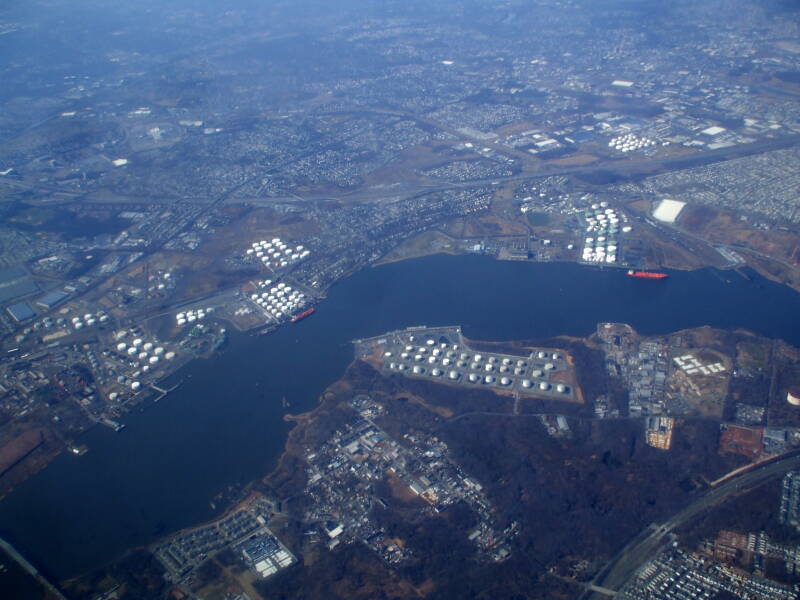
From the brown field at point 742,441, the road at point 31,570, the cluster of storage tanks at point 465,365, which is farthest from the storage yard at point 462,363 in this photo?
the road at point 31,570

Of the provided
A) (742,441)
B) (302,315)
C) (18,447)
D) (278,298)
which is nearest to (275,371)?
(302,315)

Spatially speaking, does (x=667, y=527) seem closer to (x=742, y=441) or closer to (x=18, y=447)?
(x=742, y=441)

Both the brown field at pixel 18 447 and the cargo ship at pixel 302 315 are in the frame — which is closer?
the brown field at pixel 18 447

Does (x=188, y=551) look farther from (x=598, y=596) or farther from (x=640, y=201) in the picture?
(x=640, y=201)

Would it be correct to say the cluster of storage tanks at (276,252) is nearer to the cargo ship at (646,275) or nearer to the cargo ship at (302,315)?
the cargo ship at (302,315)

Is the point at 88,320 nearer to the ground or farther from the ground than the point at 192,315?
nearer to the ground

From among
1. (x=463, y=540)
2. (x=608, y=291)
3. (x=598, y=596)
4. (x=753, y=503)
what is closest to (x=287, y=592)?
(x=463, y=540)

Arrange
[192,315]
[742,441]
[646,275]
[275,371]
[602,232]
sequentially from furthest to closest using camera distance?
1. [602,232]
2. [646,275]
3. [192,315]
4. [275,371]
5. [742,441]
